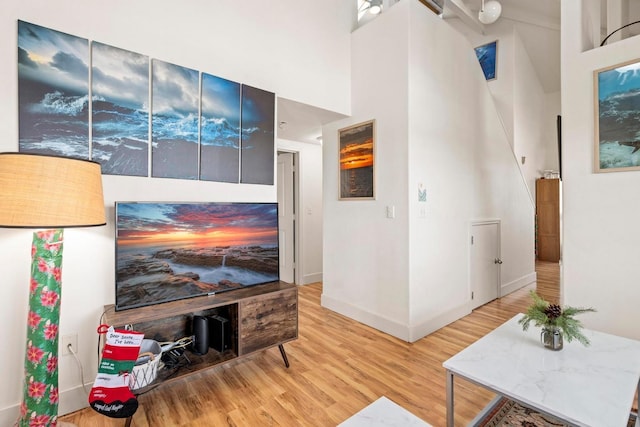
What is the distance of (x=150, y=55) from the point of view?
6.99 feet

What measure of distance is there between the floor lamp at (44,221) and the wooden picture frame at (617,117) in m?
3.19

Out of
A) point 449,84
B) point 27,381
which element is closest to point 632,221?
point 449,84

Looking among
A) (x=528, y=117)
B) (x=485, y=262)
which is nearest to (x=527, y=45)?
(x=528, y=117)

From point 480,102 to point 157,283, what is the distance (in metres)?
3.86

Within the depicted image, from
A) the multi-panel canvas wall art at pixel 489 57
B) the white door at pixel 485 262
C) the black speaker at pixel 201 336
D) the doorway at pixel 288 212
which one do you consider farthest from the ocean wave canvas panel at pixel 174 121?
the multi-panel canvas wall art at pixel 489 57

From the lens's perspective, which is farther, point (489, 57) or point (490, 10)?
point (489, 57)

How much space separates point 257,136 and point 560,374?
245 centimetres

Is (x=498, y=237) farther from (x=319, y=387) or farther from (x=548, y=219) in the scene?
(x=548, y=219)

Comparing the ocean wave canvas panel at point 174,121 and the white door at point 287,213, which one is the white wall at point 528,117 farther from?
the ocean wave canvas panel at point 174,121

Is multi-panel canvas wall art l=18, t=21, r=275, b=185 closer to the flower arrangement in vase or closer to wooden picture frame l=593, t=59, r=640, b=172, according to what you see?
the flower arrangement in vase

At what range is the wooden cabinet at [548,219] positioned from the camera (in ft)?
21.9

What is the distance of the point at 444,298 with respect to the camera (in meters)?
3.19

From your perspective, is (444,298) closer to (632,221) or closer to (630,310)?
(630,310)

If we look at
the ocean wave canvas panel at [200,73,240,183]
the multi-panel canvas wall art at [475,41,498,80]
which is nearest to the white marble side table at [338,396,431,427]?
the ocean wave canvas panel at [200,73,240,183]
